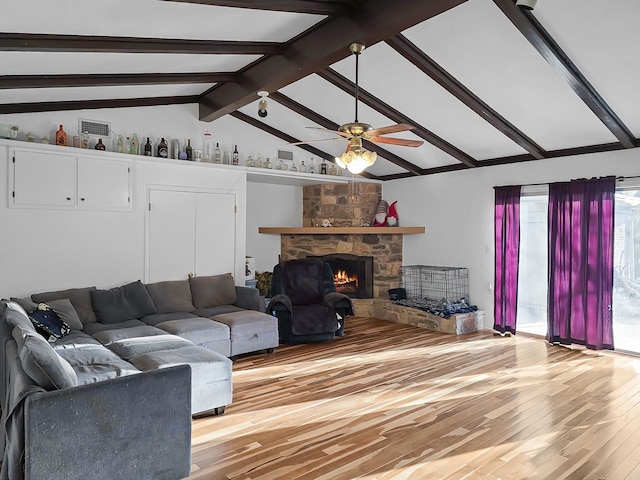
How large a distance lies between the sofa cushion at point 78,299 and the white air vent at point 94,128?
185 centimetres

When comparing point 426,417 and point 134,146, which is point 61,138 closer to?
point 134,146

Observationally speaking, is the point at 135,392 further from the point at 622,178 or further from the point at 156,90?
the point at 622,178

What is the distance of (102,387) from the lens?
2.33 m

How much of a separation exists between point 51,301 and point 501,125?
517cm

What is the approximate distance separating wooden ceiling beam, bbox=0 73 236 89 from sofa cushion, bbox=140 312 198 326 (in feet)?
7.91

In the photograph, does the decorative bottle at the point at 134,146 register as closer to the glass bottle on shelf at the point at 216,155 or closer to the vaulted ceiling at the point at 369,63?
the vaulted ceiling at the point at 369,63

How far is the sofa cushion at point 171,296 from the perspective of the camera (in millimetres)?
5199

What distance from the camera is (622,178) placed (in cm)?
504

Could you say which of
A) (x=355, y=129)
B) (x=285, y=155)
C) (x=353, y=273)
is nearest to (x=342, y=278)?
(x=353, y=273)

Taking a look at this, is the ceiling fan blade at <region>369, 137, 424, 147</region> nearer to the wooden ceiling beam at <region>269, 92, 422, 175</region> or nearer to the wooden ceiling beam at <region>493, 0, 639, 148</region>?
the wooden ceiling beam at <region>493, 0, 639, 148</region>

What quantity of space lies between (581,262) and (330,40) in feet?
12.8

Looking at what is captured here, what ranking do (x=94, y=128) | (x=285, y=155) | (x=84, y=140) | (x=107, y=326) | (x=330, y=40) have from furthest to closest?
(x=285, y=155), (x=94, y=128), (x=84, y=140), (x=107, y=326), (x=330, y=40)

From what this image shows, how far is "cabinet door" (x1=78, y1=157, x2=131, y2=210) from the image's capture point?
5.01 meters

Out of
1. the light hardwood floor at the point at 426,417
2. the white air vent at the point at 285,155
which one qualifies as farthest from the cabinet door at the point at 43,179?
the white air vent at the point at 285,155
